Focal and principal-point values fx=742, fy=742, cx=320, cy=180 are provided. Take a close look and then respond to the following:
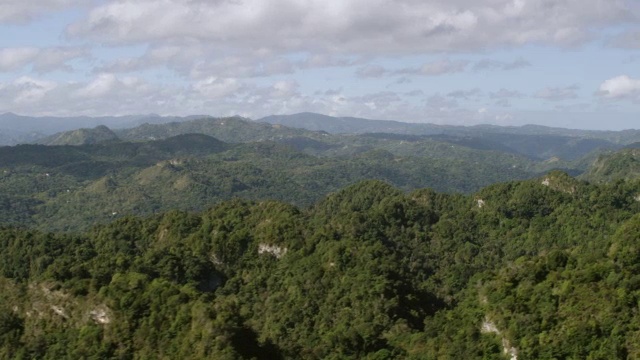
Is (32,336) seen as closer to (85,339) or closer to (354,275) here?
(85,339)

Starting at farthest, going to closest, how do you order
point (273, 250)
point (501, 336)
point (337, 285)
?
point (273, 250) < point (337, 285) < point (501, 336)

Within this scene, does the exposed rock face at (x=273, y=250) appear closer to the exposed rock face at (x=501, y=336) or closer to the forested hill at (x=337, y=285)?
the forested hill at (x=337, y=285)

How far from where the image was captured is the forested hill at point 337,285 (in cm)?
5572

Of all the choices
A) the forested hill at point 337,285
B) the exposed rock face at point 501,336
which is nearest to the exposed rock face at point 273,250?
the forested hill at point 337,285

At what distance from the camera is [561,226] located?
11525 cm

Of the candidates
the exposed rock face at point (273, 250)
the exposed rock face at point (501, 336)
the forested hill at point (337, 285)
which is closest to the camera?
the forested hill at point (337, 285)

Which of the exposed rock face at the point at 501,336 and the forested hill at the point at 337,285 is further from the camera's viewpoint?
the exposed rock face at the point at 501,336

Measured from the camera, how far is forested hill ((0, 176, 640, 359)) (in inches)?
2194

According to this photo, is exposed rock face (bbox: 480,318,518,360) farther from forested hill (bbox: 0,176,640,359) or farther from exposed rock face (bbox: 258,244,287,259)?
exposed rock face (bbox: 258,244,287,259)

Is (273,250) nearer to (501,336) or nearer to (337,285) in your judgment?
(337,285)

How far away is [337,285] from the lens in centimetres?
7838

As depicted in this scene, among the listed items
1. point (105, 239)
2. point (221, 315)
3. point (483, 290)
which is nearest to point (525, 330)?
point (483, 290)

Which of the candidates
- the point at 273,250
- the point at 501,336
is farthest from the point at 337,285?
the point at 501,336

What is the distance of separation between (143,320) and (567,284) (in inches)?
1328
